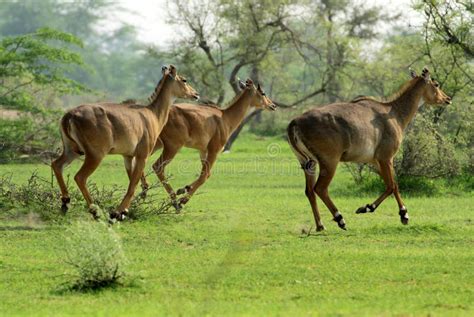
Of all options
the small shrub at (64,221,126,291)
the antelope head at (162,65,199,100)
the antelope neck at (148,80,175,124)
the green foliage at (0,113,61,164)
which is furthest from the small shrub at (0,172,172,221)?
the green foliage at (0,113,61,164)

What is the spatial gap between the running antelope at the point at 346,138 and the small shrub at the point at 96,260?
414cm

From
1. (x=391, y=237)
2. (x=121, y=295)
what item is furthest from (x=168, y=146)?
(x=121, y=295)

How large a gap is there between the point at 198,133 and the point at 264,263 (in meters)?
5.72

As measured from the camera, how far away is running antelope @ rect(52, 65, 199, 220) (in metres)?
12.0

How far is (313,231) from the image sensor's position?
1205cm

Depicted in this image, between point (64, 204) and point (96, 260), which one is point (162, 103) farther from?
point (96, 260)

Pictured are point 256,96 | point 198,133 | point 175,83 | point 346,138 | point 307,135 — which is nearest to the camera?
point 307,135

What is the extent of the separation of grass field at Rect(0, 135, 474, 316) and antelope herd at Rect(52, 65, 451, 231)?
42cm

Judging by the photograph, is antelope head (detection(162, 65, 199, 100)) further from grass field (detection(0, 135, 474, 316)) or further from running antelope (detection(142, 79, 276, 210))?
grass field (detection(0, 135, 474, 316))

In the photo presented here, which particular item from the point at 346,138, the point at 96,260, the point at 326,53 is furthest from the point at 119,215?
the point at 326,53

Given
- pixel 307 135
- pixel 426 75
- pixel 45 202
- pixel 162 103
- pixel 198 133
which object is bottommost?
pixel 45 202

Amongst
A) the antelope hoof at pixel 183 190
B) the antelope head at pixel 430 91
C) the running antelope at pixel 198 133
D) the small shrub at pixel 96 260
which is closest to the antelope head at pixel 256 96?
the running antelope at pixel 198 133

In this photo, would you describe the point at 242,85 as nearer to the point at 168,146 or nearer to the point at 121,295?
the point at 168,146

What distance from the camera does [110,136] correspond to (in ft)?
40.0
